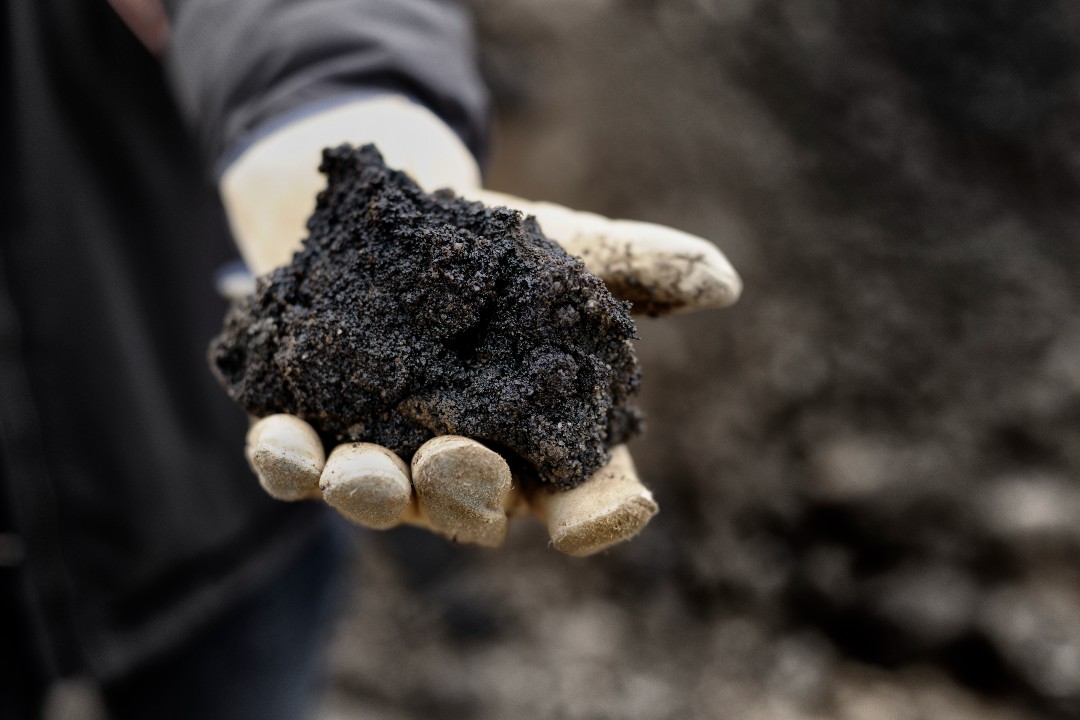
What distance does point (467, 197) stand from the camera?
121cm

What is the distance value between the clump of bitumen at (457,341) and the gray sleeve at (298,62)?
1.47ft

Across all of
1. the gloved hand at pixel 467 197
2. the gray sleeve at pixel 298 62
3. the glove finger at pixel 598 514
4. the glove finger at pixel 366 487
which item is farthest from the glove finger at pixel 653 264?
Result: the gray sleeve at pixel 298 62

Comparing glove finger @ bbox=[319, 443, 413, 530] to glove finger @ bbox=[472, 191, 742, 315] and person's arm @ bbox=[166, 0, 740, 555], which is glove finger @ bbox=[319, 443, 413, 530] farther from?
glove finger @ bbox=[472, 191, 742, 315]

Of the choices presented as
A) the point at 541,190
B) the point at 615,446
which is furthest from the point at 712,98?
the point at 615,446

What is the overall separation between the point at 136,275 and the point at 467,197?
0.98 metres

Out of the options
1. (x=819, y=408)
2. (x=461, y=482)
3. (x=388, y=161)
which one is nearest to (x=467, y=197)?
(x=388, y=161)

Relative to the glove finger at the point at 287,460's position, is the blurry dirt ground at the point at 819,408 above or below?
above

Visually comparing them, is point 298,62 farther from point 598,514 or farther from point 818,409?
point 818,409

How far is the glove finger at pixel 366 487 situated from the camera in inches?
37.2

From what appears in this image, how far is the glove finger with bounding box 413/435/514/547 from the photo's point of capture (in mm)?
956

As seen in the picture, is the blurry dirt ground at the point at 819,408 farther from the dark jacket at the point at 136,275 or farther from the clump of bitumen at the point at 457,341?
the clump of bitumen at the point at 457,341

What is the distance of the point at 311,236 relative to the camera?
1213 mm

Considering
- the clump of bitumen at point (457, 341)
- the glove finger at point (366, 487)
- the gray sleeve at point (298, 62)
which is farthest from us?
the gray sleeve at point (298, 62)

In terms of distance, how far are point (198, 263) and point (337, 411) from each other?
102cm
